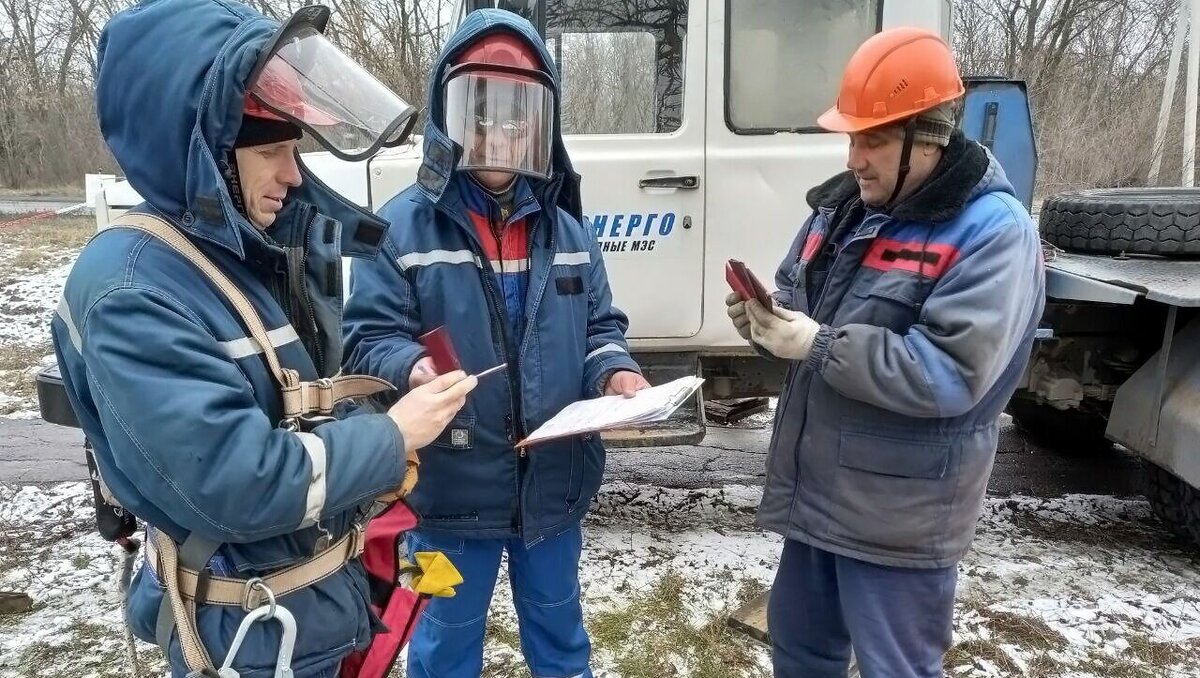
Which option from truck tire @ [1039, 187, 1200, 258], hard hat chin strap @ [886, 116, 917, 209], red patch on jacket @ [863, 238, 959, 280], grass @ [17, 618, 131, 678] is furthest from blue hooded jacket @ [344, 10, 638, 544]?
truck tire @ [1039, 187, 1200, 258]

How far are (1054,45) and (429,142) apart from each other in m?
18.6

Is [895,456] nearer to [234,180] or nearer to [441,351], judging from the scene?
[441,351]

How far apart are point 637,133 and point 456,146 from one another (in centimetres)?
145

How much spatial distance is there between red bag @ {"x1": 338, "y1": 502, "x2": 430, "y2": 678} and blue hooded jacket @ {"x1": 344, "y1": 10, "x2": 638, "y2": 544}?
0.36m

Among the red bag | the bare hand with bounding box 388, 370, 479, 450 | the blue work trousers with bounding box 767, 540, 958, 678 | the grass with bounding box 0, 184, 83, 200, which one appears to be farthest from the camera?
the grass with bounding box 0, 184, 83, 200

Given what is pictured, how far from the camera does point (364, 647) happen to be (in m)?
1.48

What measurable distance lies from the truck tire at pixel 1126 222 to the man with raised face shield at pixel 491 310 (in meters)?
2.48

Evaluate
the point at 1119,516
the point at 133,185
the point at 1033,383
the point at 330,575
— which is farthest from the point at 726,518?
the point at 133,185

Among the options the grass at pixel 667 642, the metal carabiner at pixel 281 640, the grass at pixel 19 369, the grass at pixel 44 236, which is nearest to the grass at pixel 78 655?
the grass at pixel 667 642

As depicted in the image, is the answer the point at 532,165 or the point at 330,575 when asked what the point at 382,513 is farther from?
the point at 532,165

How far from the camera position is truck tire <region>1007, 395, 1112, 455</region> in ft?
15.3

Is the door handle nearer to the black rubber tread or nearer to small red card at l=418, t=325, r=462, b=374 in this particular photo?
small red card at l=418, t=325, r=462, b=374

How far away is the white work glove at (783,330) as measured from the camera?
172cm

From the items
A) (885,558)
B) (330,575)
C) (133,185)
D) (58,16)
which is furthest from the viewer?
(58,16)
